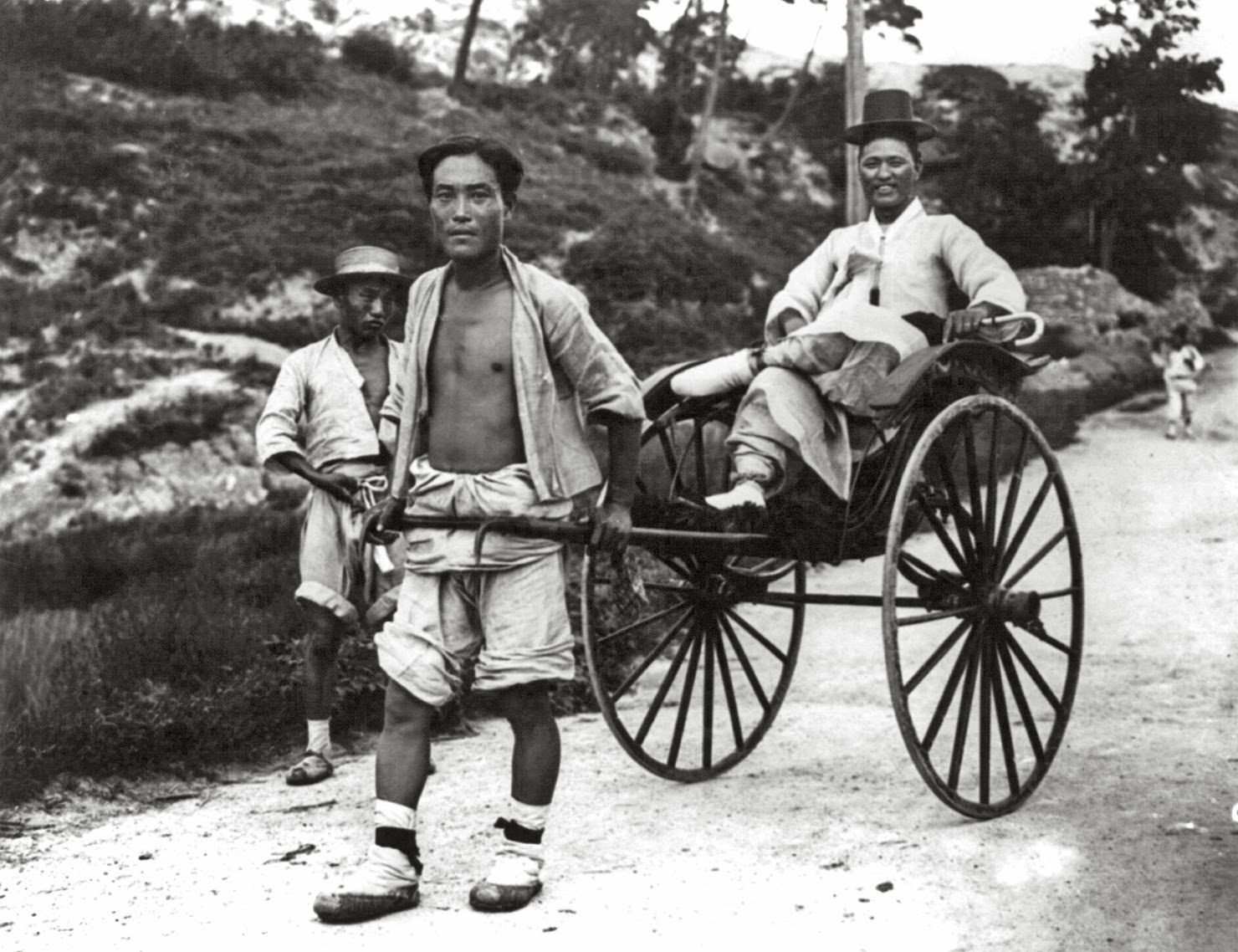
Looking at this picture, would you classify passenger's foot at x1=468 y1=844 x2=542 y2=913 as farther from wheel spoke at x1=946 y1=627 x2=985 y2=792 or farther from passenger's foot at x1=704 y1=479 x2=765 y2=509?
wheel spoke at x1=946 y1=627 x2=985 y2=792

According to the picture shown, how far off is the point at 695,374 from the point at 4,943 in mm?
2529

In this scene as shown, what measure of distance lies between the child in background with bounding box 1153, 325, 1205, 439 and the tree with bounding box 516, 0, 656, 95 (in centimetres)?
2113

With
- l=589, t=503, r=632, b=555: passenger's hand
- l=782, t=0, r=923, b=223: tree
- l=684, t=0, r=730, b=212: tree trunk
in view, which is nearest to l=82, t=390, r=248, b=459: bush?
l=782, t=0, r=923, b=223: tree

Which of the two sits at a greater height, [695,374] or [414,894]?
[695,374]

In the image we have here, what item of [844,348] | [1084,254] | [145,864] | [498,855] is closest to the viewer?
[498,855]

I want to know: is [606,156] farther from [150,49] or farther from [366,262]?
[366,262]

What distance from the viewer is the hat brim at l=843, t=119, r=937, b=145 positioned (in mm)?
4914

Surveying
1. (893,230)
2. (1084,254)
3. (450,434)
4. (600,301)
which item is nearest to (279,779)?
(450,434)

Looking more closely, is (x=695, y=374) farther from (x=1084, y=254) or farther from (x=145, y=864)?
(x=1084, y=254)

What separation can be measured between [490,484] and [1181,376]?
914 cm

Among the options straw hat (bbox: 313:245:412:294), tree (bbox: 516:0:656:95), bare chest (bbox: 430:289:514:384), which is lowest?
bare chest (bbox: 430:289:514:384)

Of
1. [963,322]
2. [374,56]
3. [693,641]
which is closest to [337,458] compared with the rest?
[693,641]

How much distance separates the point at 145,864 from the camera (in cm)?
387

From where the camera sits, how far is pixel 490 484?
3.43 meters
